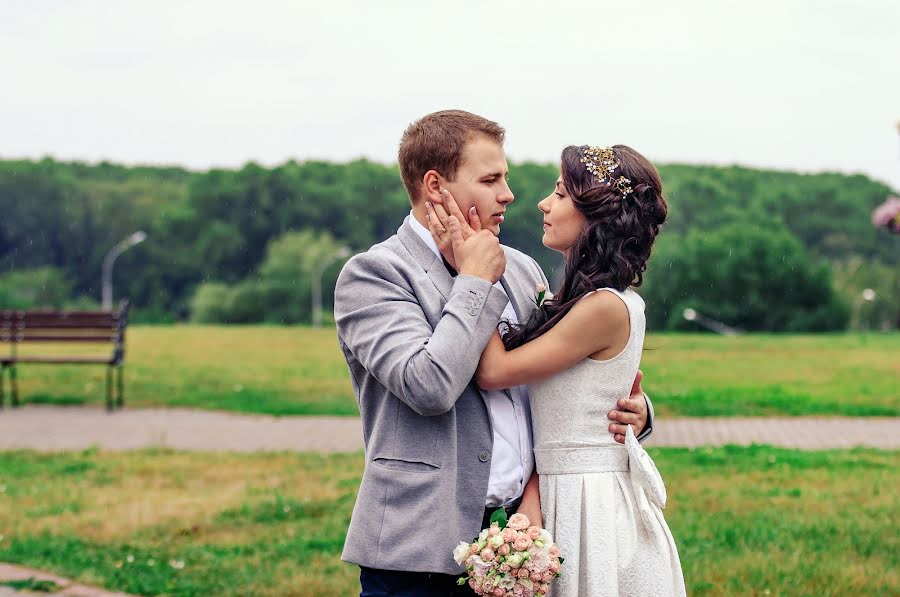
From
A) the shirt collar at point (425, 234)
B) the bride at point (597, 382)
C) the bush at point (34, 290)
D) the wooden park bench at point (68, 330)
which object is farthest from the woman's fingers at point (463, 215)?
the bush at point (34, 290)

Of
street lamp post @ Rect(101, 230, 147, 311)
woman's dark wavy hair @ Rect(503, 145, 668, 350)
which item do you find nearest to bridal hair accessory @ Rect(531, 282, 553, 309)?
woman's dark wavy hair @ Rect(503, 145, 668, 350)

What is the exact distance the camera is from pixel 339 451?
9.59m

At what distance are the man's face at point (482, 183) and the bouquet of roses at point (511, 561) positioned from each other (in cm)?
71

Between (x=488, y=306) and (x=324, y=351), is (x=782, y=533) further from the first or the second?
(x=324, y=351)

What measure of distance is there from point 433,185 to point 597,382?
0.62 meters

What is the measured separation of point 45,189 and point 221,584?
90.3m

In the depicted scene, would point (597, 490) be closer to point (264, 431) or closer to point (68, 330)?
point (264, 431)

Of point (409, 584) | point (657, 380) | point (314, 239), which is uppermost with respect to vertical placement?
point (409, 584)

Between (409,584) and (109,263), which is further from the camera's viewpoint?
(109,263)

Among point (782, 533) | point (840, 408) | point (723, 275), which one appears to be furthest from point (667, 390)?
point (723, 275)

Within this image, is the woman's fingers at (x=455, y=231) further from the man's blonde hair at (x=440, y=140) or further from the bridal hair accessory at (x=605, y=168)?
the bridal hair accessory at (x=605, y=168)

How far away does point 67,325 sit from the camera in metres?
12.8

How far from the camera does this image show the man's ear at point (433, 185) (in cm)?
275

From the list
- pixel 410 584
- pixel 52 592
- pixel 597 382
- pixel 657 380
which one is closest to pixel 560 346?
pixel 597 382
